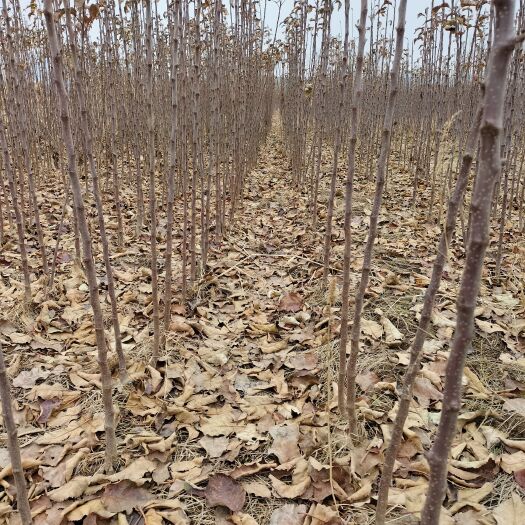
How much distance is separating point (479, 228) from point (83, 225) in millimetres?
1032

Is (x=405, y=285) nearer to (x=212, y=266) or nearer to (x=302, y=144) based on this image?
(x=212, y=266)

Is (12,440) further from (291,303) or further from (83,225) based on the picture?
(291,303)

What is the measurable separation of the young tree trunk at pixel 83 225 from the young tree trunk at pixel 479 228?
0.90 meters

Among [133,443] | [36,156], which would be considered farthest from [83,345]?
[36,156]

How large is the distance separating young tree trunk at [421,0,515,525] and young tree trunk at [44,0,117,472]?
90 cm

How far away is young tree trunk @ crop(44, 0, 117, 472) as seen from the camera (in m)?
1.00

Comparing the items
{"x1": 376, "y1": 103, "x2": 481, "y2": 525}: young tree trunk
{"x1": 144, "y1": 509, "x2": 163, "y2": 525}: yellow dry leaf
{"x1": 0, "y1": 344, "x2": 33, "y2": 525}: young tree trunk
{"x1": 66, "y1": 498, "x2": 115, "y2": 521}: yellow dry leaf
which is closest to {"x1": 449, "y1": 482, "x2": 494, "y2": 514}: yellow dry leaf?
{"x1": 376, "y1": 103, "x2": 481, "y2": 525}: young tree trunk

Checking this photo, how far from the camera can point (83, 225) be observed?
1212mm

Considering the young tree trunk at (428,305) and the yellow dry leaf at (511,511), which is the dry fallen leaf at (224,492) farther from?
the yellow dry leaf at (511,511)

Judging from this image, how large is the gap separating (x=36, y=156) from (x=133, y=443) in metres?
4.53

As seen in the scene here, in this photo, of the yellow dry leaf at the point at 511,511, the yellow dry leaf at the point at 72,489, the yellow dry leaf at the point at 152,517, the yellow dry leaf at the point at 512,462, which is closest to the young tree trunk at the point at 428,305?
the yellow dry leaf at the point at 511,511

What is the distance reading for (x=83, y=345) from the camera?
208 cm

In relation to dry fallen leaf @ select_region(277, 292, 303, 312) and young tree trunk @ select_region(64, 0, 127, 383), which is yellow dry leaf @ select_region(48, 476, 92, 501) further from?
dry fallen leaf @ select_region(277, 292, 303, 312)

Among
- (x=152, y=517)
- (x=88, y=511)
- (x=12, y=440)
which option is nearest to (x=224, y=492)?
(x=152, y=517)
